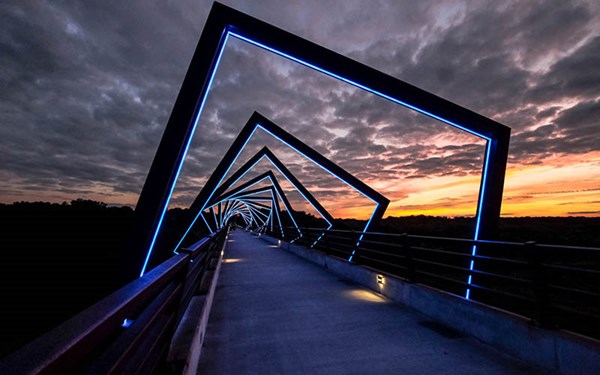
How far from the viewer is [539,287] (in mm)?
3422

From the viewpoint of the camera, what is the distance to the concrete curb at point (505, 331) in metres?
2.95

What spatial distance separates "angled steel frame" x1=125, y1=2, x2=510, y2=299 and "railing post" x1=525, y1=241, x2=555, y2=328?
241 centimetres

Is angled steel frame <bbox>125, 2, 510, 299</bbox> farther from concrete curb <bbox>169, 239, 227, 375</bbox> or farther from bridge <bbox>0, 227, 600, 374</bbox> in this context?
concrete curb <bbox>169, 239, 227, 375</bbox>

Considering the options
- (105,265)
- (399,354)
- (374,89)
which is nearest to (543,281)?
(399,354)

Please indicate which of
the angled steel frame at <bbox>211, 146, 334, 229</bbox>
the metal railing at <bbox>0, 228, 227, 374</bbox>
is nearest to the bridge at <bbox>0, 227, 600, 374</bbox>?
the metal railing at <bbox>0, 228, 227, 374</bbox>

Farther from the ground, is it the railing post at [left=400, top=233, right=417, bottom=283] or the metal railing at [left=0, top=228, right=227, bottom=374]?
the railing post at [left=400, top=233, right=417, bottom=283]

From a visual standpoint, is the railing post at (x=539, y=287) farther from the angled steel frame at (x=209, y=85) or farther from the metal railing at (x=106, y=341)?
the metal railing at (x=106, y=341)

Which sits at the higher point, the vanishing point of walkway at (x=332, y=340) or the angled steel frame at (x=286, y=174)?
the angled steel frame at (x=286, y=174)

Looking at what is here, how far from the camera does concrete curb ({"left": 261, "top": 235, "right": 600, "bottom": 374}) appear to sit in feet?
9.67

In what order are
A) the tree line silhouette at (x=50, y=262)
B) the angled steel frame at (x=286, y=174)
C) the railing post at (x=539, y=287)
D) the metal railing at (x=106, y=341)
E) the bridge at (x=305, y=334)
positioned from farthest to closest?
the tree line silhouette at (x=50, y=262) → the angled steel frame at (x=286, y=174) → the railing post at (x=539, y=287) → the bridge at (x=305, y=334) → the metal railing at (x=106, y=341)

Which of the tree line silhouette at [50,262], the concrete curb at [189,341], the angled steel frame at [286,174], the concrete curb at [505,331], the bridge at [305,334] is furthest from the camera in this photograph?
the tree line silhouette at [50,262]

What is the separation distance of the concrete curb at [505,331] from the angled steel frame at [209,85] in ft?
5.06

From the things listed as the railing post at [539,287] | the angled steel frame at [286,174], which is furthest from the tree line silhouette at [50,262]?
the railing post at [539,287]

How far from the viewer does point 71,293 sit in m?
35.2
